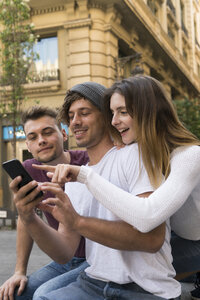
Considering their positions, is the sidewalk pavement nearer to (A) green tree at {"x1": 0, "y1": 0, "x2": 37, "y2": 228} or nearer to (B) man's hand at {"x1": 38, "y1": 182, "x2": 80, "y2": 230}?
(B) man's hand at {"x1": 38, "y1": 182, "x2": 80, "y2": 230}

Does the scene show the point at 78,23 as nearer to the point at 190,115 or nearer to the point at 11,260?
the point at 190,115

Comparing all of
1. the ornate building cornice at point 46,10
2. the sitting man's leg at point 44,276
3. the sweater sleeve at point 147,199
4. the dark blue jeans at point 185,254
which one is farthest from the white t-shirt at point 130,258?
the ornate building cornice at point 46,10

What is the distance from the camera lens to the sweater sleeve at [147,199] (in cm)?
156

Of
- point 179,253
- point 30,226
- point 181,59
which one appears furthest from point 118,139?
point 181,59

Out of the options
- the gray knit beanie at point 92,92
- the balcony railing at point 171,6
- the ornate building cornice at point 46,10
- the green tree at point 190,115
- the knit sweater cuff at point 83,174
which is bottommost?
the knit sweater cuff at point 83,174

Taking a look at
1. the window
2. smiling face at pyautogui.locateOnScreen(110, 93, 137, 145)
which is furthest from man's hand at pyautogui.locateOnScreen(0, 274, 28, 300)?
the window

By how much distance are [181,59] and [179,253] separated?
68.2ft

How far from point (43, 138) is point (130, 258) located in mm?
1289

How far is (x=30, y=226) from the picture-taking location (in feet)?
6.07

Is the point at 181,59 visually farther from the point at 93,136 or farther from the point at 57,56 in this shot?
the point at 93,136

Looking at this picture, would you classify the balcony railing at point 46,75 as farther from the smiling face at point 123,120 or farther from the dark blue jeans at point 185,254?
the smiling face at point 123,120

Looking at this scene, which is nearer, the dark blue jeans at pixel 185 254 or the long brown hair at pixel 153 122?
the long brown hair at pixel 153 122

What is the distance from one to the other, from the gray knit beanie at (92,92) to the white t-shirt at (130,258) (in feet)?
1.51

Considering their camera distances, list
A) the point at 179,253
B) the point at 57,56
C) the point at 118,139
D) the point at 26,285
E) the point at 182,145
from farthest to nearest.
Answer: the point at 57,56 < the point at 179,253 < the point at 26,285 < the point at 118,139 < the point at 182,145
